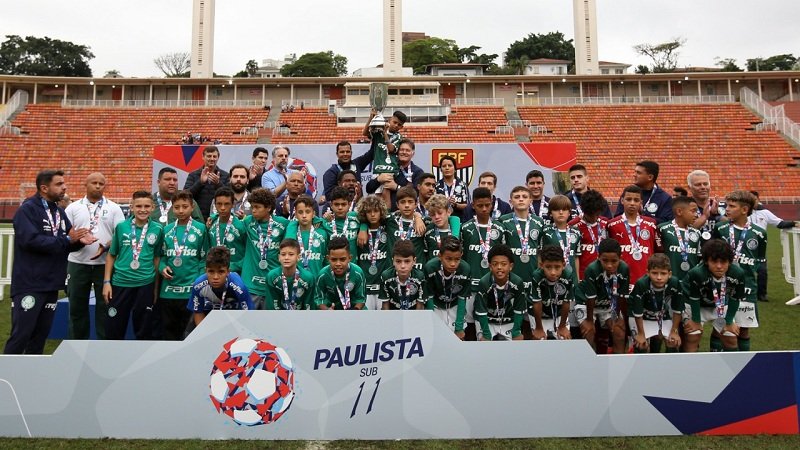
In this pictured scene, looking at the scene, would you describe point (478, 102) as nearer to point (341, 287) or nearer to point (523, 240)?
point (523, 240)

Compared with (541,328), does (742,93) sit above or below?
above

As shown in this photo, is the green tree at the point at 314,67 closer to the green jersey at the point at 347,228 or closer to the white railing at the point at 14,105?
the white railing at the point at 14,105

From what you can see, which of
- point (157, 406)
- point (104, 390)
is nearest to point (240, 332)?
point (157, 406)

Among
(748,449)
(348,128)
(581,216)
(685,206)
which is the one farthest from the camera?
(348,128)

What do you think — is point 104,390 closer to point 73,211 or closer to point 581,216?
point 73,211

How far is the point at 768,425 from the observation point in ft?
9.78

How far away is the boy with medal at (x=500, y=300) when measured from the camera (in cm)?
393

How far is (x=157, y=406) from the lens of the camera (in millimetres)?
2939

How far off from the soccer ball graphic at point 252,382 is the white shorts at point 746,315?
12.5 feet

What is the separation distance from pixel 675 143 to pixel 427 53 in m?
37.9

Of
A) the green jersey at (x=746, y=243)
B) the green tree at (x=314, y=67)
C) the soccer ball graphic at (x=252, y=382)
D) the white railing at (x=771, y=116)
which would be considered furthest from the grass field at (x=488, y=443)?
the green tree at (x=314, y=67)

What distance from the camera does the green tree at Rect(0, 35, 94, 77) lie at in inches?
2291

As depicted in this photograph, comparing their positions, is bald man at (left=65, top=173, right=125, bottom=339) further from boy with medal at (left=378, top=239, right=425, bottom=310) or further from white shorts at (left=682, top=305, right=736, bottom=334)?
white shorts at (left=682, top=305, right=736, bottom=334)

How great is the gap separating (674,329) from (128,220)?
514 cm
